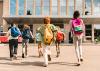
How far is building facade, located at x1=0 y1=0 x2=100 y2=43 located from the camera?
6316cm

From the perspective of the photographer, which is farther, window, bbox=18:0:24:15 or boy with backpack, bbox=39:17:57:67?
window, bbox=18:0:24:15

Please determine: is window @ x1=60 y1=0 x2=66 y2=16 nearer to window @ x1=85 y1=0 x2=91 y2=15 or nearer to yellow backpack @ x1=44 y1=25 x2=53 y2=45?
window @ x1=85 y1=0 x2=91 y2=15

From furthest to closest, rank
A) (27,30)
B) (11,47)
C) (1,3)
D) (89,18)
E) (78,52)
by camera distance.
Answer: (1,3) → (89,18) → (27,30) → (11,47) → (78,52)

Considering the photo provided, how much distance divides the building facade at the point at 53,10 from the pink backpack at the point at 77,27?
161 ft

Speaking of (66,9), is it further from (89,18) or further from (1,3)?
(1,3)

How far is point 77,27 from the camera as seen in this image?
13.4 metres

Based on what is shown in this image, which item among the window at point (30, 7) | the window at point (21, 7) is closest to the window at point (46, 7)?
the window at point (30, 7)

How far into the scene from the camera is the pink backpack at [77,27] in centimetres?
1341

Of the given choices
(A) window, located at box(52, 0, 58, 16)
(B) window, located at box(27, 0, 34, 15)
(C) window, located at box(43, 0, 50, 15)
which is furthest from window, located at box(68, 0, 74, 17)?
(B) window, located at box(27, 0, 34, 15)

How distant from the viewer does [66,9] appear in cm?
6375

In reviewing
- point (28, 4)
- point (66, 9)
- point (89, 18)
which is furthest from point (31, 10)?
point (89, 18)

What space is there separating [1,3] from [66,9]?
13.3 meters

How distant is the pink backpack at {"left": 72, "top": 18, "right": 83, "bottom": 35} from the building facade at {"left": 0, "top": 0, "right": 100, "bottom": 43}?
49.2 m

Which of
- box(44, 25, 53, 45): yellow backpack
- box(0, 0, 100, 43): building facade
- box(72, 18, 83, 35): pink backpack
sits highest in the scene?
box(0, 0, 100, 43): building facade
